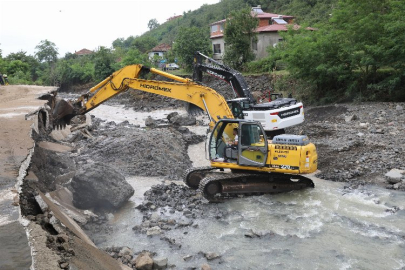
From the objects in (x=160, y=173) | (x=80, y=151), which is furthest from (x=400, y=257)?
(x=80, y=151)

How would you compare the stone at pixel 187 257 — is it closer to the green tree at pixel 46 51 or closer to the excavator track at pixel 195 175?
the excavator track at pixel 195 175

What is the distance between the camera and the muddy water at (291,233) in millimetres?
6660

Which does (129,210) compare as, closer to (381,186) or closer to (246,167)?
(246,167)

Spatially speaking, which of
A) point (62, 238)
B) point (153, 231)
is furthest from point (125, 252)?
point (62, 238)

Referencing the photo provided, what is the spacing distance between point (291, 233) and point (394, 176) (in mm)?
3728

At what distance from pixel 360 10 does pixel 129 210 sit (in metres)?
15.2

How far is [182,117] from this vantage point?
2052 centimetres

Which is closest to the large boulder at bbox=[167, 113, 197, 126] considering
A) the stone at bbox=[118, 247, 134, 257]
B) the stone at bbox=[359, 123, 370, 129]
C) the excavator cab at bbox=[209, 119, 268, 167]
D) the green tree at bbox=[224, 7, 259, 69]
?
the stone at bbox=[359, 123, 370, 129]

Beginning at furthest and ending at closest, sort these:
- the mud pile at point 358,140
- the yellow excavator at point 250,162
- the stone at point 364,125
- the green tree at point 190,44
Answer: the green tree at point 190,44 → the stone at point 364,125 → the mud pile at point 358,140 → the yellow excavator at point 250,162

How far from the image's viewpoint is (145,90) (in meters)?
12.7

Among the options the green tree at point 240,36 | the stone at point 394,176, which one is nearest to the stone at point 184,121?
the green tree at point 240,36

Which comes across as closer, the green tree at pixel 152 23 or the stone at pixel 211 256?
the stone at pixel 211 256

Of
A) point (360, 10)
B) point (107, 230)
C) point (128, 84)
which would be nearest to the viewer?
point (107, 230)

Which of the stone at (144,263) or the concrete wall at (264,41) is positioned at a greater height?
the concrete wall at (264,41)
